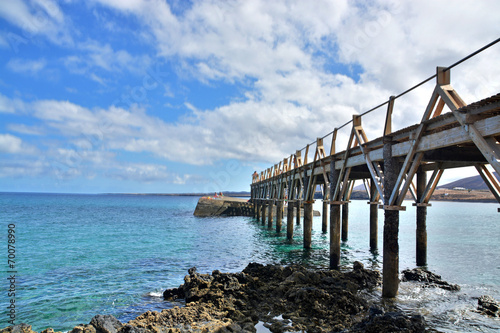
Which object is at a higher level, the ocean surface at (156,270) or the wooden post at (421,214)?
the wooden post at (421,214)

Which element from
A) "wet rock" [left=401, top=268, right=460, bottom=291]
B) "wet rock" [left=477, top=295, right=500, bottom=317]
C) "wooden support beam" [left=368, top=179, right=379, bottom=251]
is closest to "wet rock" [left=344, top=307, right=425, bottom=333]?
"wet rock" [left=477, top=295, right=500, bottom=317]

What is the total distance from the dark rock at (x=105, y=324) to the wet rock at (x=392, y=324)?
537 cm

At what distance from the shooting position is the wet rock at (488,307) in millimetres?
8740

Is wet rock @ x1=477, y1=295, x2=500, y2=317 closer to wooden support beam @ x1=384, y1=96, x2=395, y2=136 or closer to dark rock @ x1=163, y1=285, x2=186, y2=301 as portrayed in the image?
wooden support beam @ x1=384, y1=96, x2=395, y2=136

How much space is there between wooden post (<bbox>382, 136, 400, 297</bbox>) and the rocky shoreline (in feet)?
2.45

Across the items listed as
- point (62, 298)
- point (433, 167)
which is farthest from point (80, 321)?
point (433, 167)

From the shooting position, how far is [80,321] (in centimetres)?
920

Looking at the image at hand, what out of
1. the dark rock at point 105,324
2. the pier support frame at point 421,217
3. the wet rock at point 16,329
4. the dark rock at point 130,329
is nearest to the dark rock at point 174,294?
the dark rock at point 105,324

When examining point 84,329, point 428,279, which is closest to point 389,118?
point 428,279

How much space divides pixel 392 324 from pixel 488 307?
418 cm

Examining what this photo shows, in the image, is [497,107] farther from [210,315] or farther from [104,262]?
[104,262]

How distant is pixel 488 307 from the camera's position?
901cm

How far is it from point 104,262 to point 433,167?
17.6 meters

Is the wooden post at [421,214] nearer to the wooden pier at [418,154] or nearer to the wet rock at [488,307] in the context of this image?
the wooden pier at [418,154]
